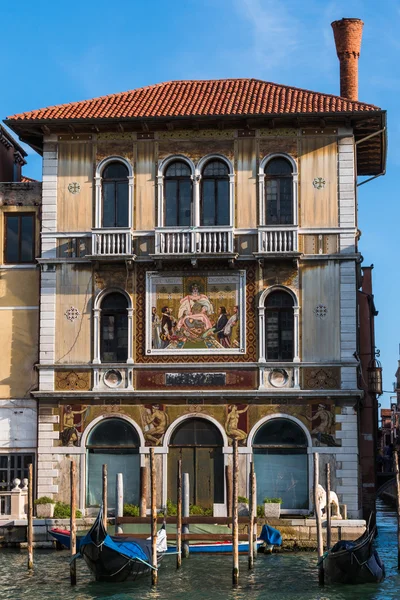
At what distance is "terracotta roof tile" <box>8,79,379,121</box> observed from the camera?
1240 inches

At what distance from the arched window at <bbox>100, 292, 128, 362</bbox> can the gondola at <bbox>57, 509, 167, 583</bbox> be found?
6635mm

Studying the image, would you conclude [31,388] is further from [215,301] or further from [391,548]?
[391,548]

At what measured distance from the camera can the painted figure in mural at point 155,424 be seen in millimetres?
30875

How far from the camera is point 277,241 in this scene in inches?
1216

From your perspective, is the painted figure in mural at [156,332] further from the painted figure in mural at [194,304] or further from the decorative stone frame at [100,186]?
the decorative stone frame at [100,186]

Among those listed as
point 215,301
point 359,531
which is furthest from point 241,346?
point 359,531

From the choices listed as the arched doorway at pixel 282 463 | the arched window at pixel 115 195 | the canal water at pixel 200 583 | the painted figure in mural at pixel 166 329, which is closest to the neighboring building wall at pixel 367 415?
the arched doorway at pixel 282 463

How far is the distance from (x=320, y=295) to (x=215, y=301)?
2.63m

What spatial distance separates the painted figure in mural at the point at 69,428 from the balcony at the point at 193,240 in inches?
177

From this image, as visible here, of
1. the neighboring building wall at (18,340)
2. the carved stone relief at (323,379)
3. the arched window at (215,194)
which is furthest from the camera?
the neighboring building wall at (18,340)

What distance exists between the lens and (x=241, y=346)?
30938 mm

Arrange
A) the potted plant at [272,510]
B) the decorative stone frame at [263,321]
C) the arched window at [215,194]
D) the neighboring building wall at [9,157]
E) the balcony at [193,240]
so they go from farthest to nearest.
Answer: the neighboring building wall at [9,157] < the arched window at [215,194] < the balcony at [193,240] < the decorative stone frame at [263,321] < the potted plant at [272,510]

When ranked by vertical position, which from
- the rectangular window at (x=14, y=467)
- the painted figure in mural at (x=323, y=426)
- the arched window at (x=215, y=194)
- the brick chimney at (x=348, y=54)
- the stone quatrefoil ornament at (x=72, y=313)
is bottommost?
the rectangular window at (x=14, y=467)

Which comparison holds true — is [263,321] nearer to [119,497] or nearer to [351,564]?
[119,497]
